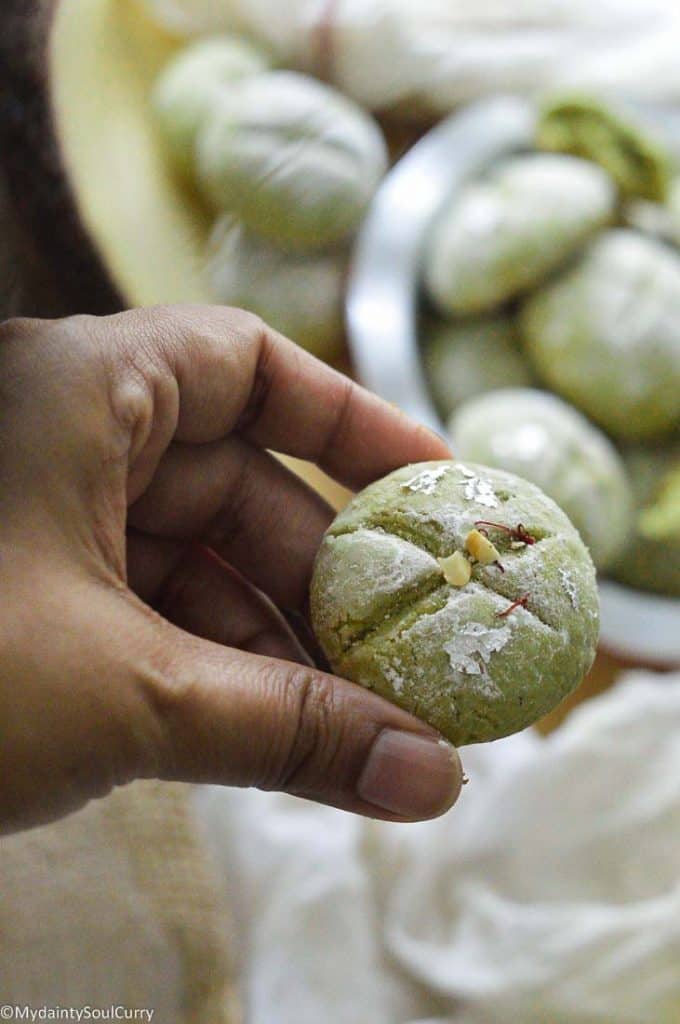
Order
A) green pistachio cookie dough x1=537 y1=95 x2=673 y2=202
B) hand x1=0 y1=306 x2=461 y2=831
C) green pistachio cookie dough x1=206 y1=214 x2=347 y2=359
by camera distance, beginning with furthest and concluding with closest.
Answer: green pistachio cookie dough x1=537 y1=95 x2=673 y2=202 < green pistachio cookie dough x1=206 y1=214 x2=347 y2=359 < hand x1=0 y1=306 x2=461 y2=831

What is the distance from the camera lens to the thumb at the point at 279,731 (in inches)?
20.5

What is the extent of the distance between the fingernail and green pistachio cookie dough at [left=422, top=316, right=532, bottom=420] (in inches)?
24.4

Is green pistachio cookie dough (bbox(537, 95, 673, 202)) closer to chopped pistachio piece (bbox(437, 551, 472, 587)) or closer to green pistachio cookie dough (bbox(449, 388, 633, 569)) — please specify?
green pistachio cookie dough (bbox(449, 388, 633, 569))

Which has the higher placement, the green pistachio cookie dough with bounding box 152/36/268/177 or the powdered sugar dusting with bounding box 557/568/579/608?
the green pistachio cookie dough with bounding box 152/36/268/177

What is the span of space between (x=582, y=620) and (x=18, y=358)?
36 centimetres

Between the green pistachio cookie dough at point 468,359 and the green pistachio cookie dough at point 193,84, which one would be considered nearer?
the green pistachio cookie dough at point 193,84

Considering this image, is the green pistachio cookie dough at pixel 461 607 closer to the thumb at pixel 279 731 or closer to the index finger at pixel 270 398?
the thumb at pixel 279 731

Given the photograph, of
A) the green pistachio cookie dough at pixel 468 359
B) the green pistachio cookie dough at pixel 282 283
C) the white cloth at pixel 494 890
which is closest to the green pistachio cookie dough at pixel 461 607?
the green pistachio cookie dough at pixel 282 283

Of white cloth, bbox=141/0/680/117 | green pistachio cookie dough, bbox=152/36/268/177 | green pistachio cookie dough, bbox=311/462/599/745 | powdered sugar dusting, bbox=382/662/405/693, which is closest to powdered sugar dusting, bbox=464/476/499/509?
green pistachio cookie dough, bbox=311/462/599/745

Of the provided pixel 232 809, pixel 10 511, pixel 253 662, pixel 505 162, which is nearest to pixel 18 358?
pixel 10 511

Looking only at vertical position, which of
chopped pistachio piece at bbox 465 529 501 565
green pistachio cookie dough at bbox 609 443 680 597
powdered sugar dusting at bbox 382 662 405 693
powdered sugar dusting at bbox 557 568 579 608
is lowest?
green pistachio cookie dough at bbox 609 443 680 597

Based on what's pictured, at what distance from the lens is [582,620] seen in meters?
0.58

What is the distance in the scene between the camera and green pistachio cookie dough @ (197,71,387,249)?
2.74ft

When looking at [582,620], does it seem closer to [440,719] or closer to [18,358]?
[440,719]
